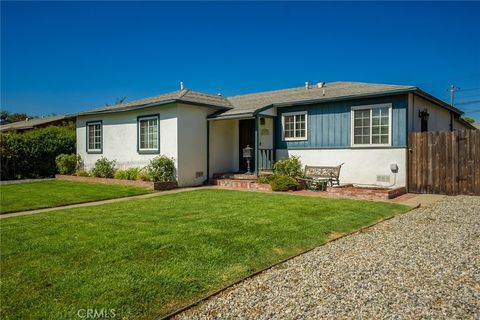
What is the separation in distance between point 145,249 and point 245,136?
1121cm

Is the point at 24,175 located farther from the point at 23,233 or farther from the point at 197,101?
the point at 23,233

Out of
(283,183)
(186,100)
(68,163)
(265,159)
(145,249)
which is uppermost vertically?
(186,100)

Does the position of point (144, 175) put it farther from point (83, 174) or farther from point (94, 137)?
point (94, 137)

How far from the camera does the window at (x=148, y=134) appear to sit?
46.4 feet

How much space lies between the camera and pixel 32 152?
1828cm

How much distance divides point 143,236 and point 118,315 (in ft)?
8.29

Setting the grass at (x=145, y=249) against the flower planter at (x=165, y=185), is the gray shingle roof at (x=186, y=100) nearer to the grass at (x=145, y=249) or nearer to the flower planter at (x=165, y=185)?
the flower planter at (x=165, y=185)

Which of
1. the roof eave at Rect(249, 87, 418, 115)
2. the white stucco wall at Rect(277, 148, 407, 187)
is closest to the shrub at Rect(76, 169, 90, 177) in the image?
the roof eave at Rect(249, 87, 418, 115)

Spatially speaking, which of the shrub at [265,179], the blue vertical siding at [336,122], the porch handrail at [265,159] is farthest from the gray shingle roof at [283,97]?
the shrub at [265,179]

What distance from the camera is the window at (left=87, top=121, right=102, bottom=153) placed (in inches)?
671

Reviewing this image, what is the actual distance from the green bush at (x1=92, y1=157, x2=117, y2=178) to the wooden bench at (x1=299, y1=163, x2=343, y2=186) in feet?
31.1

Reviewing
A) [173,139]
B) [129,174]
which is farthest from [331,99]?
[129,174]

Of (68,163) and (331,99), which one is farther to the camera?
(68,163)

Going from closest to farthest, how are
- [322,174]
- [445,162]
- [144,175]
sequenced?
1. [445,162]
2. [322,174]
3. [144,175]
